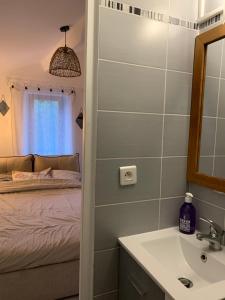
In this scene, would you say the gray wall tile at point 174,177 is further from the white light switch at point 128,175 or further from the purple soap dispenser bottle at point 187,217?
the white light switch at point 128,175

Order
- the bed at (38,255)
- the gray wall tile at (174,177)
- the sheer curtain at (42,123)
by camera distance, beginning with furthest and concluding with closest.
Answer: the sheer curtain at (42,123) → the bed at (38,255) → the gray wall tile at (174,177)

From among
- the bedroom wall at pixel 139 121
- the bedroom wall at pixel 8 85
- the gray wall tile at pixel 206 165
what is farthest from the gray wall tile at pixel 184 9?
the bedroom wall at pixel 8 85

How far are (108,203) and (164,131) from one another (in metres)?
0.44

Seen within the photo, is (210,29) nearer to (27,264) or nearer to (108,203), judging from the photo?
(108,203)

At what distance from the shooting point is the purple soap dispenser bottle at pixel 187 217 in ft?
3.95

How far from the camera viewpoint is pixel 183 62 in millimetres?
1196

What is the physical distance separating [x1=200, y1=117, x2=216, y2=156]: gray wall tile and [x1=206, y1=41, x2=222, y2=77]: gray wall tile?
0.72 feet

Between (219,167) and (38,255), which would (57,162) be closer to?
(38,255)

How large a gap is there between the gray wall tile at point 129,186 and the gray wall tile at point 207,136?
23 centimetres

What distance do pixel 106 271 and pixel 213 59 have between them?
3.67 ft

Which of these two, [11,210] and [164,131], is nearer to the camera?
[164,131]

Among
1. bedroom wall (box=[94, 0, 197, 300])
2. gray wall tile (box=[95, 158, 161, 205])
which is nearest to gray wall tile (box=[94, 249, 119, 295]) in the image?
bedroom wall (box=[94, 0, 197, 300])

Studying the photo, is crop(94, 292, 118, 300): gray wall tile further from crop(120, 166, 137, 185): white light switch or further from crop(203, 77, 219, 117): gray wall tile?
crop(203, 77, 219, 117): gray wall tile

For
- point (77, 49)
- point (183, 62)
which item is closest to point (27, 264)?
point (183, 62)
